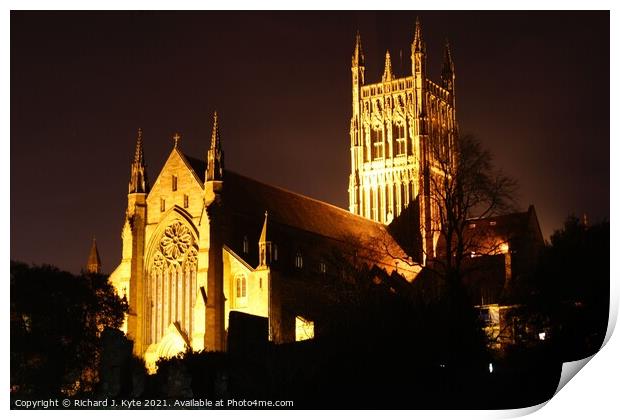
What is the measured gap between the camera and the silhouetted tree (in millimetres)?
38094

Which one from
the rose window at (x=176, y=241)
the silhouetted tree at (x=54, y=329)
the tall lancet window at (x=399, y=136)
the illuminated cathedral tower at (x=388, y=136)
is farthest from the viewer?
the tall lancet window at (x=399, y=136)

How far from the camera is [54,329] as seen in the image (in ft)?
149

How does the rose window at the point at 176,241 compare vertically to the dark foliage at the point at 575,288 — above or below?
above

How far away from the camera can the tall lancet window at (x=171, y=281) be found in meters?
57.0

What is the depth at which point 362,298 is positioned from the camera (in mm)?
36969

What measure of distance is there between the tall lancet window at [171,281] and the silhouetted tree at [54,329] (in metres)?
3.83

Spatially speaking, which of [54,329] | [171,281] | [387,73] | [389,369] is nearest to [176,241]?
[171,281]

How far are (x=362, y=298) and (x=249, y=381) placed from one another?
6.11m

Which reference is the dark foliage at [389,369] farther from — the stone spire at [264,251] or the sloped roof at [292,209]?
the sloped roof at [292,209]

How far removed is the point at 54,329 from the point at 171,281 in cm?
1290

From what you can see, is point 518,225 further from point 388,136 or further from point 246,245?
point 388,136

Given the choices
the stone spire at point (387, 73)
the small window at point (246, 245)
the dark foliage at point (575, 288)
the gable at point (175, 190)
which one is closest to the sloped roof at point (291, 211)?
the gable at point (175, 190)
